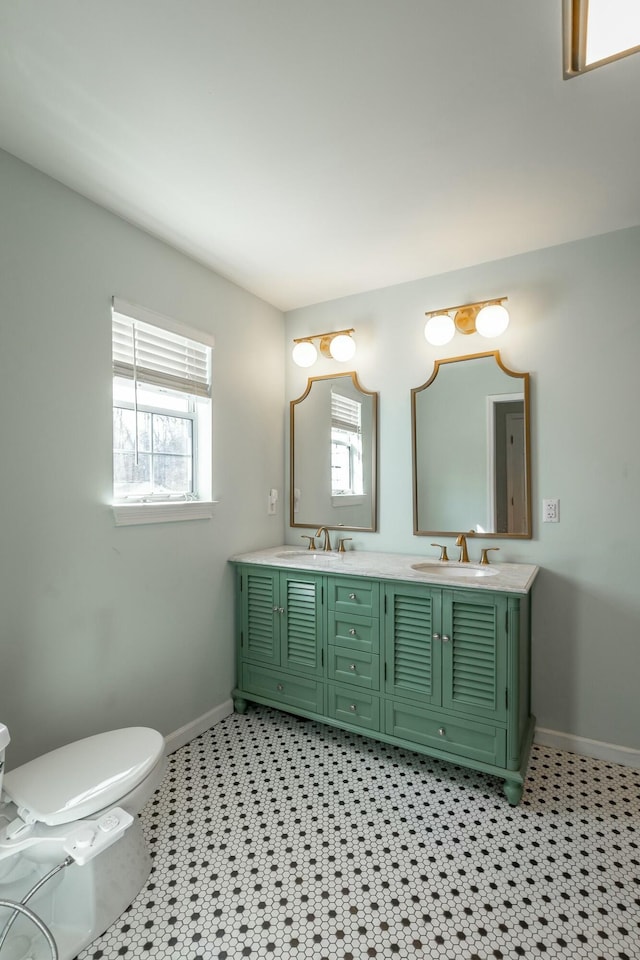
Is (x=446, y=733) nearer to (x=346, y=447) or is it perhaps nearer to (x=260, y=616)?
(x=260, y=616)

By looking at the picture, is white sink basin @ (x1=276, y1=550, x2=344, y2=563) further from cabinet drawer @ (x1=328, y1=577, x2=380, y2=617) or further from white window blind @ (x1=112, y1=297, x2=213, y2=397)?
white window blind @ (x1=112, y1=297, x2=213, y2=397)

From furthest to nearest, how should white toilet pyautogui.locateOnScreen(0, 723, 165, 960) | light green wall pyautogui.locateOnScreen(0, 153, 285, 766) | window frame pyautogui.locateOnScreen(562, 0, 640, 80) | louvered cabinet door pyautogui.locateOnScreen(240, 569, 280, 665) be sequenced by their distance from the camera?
louvered cabinet door pyautogui.locateOnScreen(240, 569, 280, 665) < light green wall pyautogui.locateOnScreen(0, 153, 285, 766) < white toilet pyautogui.locateOnScreen(0, 723, 165, 960) < window frame pyautogui.locateOnScreen(562, 0, 640, 80)

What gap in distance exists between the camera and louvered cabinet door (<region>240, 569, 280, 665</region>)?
2.52 meters

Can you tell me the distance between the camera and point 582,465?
2.24m

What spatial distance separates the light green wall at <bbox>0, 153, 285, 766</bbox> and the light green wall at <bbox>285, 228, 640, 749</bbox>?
1629 millimetres

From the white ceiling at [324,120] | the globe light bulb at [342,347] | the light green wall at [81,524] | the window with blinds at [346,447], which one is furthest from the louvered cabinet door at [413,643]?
the white ceiling at [324,120]

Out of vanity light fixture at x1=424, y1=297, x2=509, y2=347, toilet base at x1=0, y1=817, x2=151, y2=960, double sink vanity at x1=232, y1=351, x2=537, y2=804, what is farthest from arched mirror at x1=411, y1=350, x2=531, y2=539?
toilet base at x1=0, y1=817, x2=151, y2=960

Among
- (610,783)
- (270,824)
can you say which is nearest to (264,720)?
(270,824)

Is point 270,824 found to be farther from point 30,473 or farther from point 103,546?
point 30,473

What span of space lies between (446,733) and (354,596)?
2.31 ft

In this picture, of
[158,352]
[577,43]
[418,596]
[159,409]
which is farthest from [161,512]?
[577,43]

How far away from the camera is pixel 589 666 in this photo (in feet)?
7.35

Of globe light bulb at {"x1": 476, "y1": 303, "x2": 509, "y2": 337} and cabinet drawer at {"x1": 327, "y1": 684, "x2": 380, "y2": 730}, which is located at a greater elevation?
globe light bulb at {"x1": 476, "y1": 303, "x2": 509, "y2": 337}

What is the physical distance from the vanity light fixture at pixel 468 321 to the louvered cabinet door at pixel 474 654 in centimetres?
131
